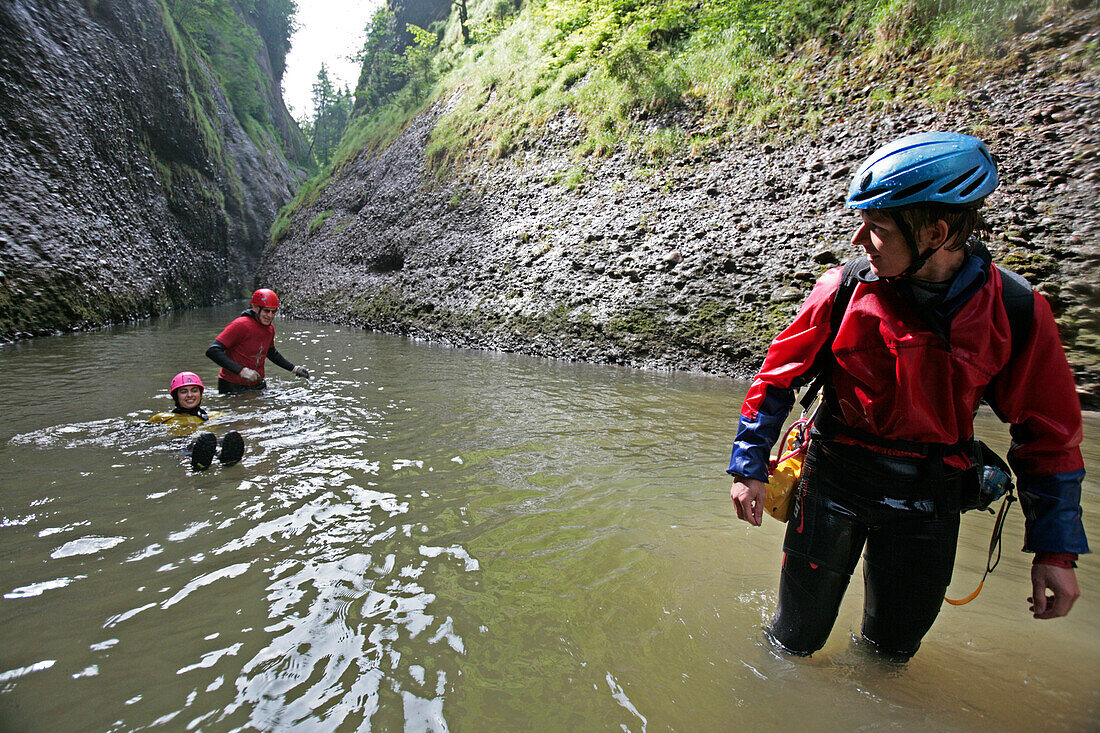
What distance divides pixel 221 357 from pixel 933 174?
23.1 ft

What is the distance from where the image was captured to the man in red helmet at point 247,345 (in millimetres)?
6512

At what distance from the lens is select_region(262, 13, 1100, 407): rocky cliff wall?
595cm

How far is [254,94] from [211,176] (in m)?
17.8

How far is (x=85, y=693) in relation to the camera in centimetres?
188

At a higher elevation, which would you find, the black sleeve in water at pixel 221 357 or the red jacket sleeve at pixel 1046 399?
the red jacket sleeve at pixel 1046 399

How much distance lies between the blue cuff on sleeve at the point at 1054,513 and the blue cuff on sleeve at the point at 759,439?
2.31 feet

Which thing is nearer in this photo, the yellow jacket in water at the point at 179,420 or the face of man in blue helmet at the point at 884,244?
the face of man in blue helmet at the point at 884,244

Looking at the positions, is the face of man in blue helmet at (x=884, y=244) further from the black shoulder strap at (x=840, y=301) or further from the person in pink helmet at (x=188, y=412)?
the person in pink helmet at (x=188, y=412)

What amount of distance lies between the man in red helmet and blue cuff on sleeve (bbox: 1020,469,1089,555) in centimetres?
699

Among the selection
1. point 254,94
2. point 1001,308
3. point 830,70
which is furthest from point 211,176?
point 1001,308

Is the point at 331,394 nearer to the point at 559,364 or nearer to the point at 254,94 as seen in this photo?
the point at 559,364

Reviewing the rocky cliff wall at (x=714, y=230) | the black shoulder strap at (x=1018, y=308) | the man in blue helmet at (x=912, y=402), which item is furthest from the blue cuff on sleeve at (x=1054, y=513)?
the rocky cliff wall at (x=714, y=230)

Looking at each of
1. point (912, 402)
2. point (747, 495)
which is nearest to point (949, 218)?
point (912, 402)

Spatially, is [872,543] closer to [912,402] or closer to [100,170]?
[912,402]
